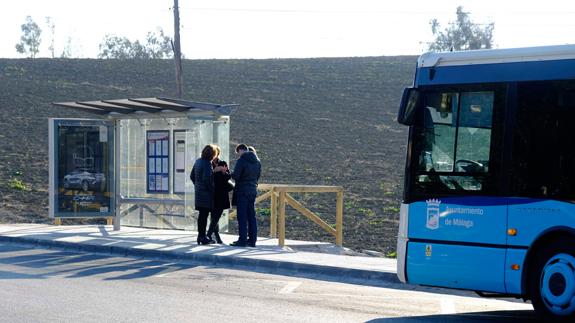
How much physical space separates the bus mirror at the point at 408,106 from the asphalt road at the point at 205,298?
7.02ft

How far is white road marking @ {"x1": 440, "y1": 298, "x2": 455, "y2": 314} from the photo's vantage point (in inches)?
406

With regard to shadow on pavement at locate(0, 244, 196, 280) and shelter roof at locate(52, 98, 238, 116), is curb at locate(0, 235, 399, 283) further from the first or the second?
shelter roof at locate(52, 98, 238, 116)

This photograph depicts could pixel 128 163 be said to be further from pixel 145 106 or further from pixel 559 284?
pixel 559 284

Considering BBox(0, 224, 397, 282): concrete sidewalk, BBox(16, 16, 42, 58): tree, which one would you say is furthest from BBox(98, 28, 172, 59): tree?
BBox(0, 224, 397, 282): concrete sidewalk

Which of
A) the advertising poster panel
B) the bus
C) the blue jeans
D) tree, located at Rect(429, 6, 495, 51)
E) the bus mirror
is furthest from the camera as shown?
tree, located at Rect(429, 6, 495, 51)

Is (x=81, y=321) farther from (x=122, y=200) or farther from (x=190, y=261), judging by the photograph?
(x=122, y=200)

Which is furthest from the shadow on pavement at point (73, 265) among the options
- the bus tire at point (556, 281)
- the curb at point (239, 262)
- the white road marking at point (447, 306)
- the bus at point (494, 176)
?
the bus tire at point (556, 281)

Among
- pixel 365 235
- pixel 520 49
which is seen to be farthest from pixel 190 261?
pixel 365 235

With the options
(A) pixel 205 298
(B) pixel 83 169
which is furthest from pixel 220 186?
(A) pixel 205 298

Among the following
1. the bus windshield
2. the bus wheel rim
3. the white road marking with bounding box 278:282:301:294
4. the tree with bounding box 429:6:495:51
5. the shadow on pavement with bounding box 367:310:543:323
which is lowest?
the white road marking with bounding box 278:282:301:294

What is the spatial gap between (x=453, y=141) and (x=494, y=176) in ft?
2.15

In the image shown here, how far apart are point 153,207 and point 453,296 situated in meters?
8.68

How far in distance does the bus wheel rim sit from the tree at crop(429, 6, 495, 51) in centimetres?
7542

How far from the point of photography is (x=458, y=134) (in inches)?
390
